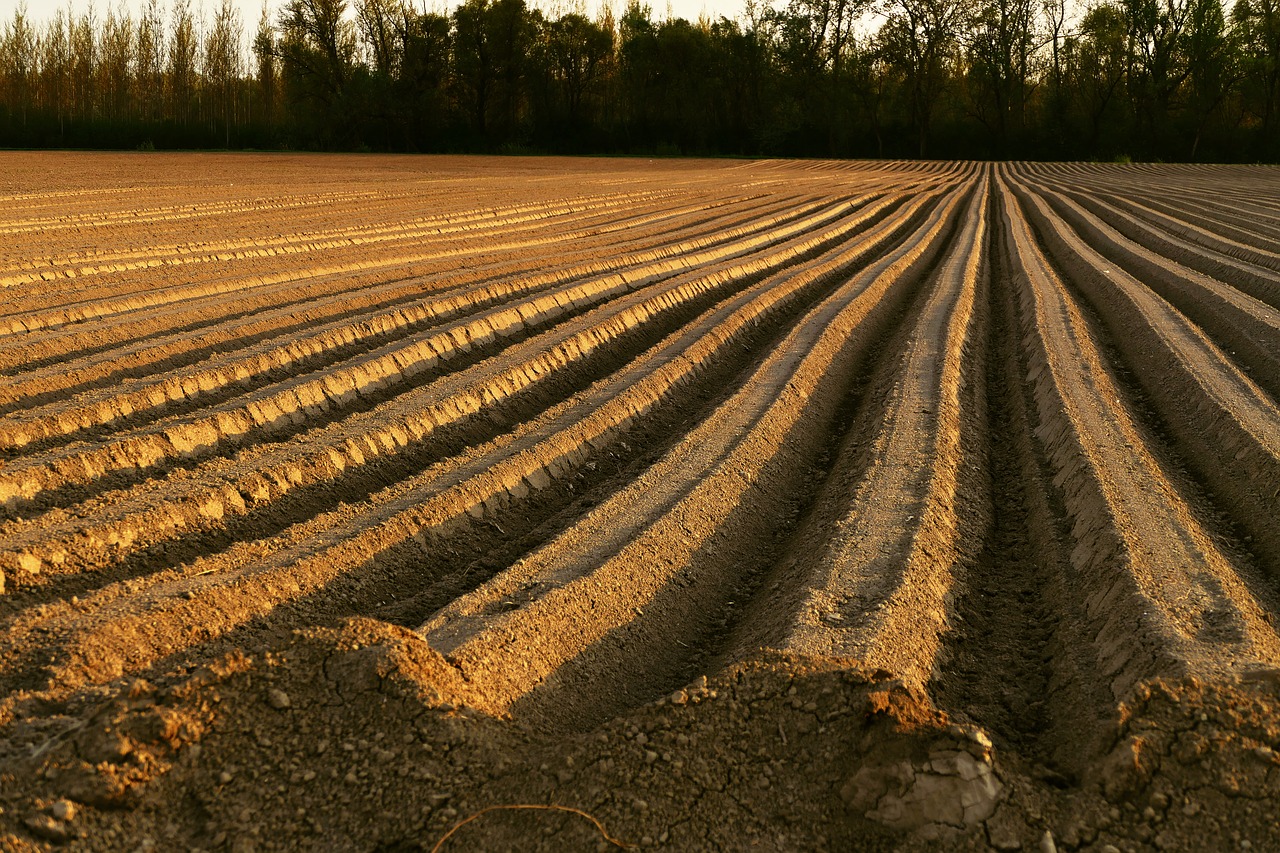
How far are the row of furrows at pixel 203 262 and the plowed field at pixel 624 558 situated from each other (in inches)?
2.8

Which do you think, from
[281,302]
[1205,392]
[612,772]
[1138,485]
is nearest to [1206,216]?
[1205,392]

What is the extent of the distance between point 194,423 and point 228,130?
43.1 m

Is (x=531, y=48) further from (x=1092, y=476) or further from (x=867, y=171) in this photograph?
(x=1092, y=476)

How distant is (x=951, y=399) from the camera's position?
645cm

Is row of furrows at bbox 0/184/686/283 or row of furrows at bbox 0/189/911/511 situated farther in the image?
row of furrows at bbox 0/184/686/283

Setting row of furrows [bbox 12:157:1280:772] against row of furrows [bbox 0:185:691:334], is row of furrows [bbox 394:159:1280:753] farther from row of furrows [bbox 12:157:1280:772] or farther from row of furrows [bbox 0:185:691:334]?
row of furrows [bbox 0:185:691:334]

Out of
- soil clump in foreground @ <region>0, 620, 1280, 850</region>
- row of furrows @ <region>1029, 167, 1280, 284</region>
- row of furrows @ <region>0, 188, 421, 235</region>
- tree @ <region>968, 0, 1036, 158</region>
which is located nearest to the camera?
soil clump in foreground @ <region>0, 620, 1280, 850</region>

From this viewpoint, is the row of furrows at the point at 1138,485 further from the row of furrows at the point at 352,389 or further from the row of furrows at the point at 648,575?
the row of furrows at the point at 352,389

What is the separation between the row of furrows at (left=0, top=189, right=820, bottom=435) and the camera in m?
5.41

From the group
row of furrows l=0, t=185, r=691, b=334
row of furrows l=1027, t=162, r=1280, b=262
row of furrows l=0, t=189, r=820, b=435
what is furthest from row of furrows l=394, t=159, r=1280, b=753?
row of furrows l=1027, t=162, r=1280, b=262

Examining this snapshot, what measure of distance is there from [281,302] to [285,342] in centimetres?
151

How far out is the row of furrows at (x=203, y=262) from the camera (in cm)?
741

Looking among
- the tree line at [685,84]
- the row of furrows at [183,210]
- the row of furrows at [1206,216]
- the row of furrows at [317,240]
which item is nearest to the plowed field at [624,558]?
the row of furrows at [317,240]

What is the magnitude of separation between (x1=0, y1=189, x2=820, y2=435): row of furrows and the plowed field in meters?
0.04
